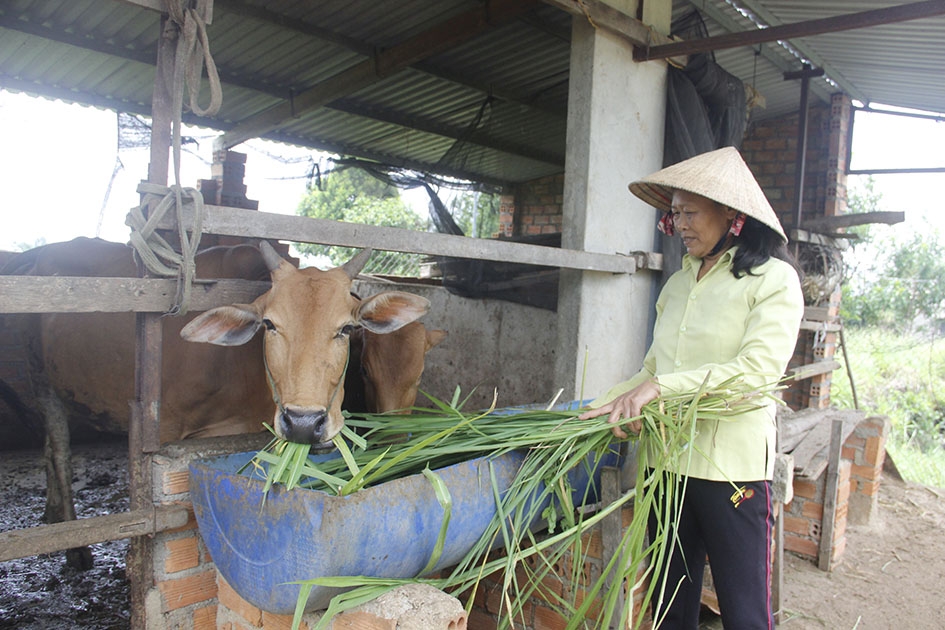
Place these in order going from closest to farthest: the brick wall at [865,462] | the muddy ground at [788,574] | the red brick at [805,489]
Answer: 1. the muddy ground at [788,574]
2. the red brick at [805,489]
3. the brick wall at [865,462]

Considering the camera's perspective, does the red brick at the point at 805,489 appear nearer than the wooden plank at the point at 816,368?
Yes

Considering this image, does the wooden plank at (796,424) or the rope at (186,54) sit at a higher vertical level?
the rope at (186,54)

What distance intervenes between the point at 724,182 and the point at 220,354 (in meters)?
2.56

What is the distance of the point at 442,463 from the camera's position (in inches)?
93.7

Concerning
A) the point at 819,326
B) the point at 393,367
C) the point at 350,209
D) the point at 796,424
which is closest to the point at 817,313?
the point at 819,326

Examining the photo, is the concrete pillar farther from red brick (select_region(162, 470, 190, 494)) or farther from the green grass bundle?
red brick (select_region(162, 470, 190, 494))

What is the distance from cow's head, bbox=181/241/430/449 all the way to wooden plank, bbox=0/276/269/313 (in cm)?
15

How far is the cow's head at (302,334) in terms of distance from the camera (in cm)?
237

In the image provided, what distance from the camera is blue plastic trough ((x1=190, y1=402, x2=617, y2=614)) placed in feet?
5.93

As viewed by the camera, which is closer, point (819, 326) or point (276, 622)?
point (276, 622)

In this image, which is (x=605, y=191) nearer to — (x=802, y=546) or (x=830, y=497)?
(x=830, y=497)

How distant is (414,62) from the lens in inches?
227

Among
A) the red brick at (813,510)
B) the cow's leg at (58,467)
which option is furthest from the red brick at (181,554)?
the red brick at (813,510)

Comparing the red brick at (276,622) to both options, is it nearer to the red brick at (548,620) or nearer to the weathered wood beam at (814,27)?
the red brick at (548,620)
